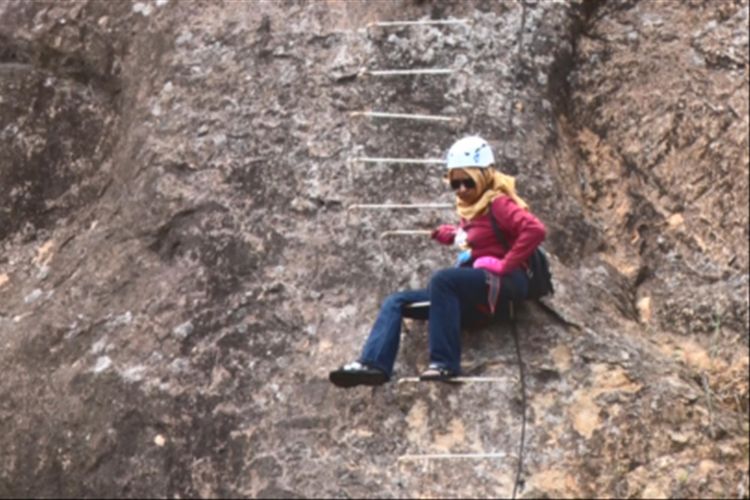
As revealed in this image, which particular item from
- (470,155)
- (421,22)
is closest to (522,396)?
(470,155)

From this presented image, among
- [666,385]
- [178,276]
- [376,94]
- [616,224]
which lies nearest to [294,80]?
[376,94]

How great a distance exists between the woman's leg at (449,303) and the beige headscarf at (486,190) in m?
0.44

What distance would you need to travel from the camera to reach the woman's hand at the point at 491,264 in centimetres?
1032

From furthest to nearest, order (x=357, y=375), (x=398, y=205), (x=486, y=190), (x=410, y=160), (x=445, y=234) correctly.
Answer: (x=410, y=160)
(x=398, y=205)
(x=445, y=234)
(x=486, y=190)
(x=357, y=375)

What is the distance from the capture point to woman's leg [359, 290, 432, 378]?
404 inches

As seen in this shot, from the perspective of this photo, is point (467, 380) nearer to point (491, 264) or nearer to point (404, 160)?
point (491, 264)

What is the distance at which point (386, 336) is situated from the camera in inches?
405

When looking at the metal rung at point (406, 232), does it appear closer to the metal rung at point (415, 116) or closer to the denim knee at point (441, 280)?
the metal rung at point (415, 116)

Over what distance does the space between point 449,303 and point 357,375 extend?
29.0 inches

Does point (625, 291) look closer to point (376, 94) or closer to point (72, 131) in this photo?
point (376, 94)

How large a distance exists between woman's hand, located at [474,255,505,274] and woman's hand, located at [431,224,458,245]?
0.53m

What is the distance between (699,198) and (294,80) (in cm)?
317

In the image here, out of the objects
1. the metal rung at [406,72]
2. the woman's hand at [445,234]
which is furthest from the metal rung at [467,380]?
the metal rung at [406,72]

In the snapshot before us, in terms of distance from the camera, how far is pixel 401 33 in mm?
12516
